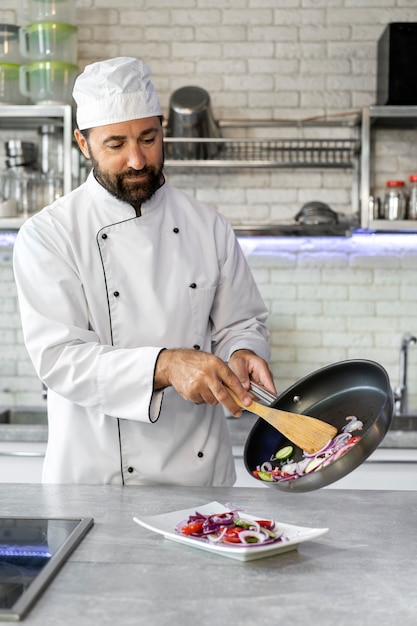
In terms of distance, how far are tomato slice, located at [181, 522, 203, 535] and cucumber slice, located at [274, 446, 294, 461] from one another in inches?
13.0

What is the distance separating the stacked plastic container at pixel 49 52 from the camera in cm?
352

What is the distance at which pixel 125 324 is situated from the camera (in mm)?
2078

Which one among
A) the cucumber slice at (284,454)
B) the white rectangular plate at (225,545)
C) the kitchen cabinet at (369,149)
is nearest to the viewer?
the white rectangular plate at (225,545)

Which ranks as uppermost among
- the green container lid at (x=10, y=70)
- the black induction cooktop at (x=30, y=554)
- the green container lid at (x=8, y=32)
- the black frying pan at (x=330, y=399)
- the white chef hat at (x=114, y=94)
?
the green container lid at (x=8, y=32)

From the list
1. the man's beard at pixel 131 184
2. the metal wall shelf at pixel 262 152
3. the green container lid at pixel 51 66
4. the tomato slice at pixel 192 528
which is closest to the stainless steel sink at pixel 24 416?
the metal wall shelf at pixel 262 152

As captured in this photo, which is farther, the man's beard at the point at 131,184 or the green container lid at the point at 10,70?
the green container lid at the point at 10,70

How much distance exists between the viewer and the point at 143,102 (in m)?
2.10

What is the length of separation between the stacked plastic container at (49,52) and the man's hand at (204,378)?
6.79 ft

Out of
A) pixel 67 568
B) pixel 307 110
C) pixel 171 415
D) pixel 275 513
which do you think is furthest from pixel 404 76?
pixel 67 568

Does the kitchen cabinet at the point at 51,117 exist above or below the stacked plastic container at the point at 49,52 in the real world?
below

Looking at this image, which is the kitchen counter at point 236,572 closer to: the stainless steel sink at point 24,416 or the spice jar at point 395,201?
the spice jar at point 395,201

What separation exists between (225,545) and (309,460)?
11.6 inches

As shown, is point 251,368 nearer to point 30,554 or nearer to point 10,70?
point 30,554

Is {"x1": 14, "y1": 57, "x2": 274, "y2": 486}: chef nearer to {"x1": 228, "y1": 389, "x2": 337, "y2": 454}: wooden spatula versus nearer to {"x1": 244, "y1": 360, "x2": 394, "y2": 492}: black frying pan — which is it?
{"x1": 244, "y1": 360, "x2": 394, "y2": 492}: black frying pan
